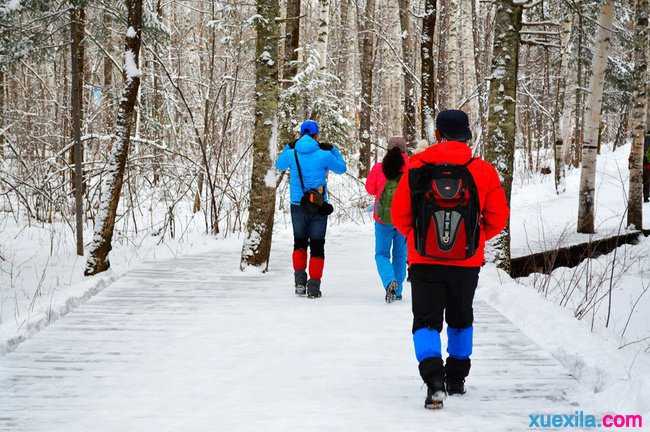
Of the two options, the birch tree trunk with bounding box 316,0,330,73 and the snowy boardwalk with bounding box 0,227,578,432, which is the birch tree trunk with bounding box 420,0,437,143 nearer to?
the birch tree trunk with bounding box 316,0,330,73

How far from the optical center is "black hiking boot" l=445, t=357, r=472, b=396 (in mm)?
4773

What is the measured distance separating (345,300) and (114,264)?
4.63 metres

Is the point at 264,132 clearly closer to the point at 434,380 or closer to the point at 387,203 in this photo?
the point at 387,203

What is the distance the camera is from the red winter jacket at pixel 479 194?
14.8 ft

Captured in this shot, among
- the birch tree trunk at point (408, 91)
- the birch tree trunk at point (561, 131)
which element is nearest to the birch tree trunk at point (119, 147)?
the birch tree trunk at point (408, 91)

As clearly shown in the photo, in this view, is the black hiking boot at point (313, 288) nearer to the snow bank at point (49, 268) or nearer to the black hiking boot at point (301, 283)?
the black hiking boot at point (301, 283)

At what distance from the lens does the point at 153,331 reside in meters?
6.79

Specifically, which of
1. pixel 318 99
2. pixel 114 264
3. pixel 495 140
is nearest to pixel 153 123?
pixel 318 99

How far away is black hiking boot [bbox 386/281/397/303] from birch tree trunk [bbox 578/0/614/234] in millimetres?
8125

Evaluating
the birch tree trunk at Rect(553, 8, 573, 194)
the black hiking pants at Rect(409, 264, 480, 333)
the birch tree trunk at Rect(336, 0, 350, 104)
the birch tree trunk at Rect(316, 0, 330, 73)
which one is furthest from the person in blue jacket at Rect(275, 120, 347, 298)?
the birch tree trunk at Rect(336, 0, 350, 104)

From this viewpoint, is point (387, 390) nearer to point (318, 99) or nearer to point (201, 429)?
Result: point (201, 429)

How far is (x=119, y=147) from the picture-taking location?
9906 mm

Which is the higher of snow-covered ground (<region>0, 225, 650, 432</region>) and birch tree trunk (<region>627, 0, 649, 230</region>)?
birch tree trunk (<region>627, 0, 649, 230</region>)

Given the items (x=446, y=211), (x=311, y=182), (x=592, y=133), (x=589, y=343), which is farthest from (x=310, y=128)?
(x=592, y=133)
